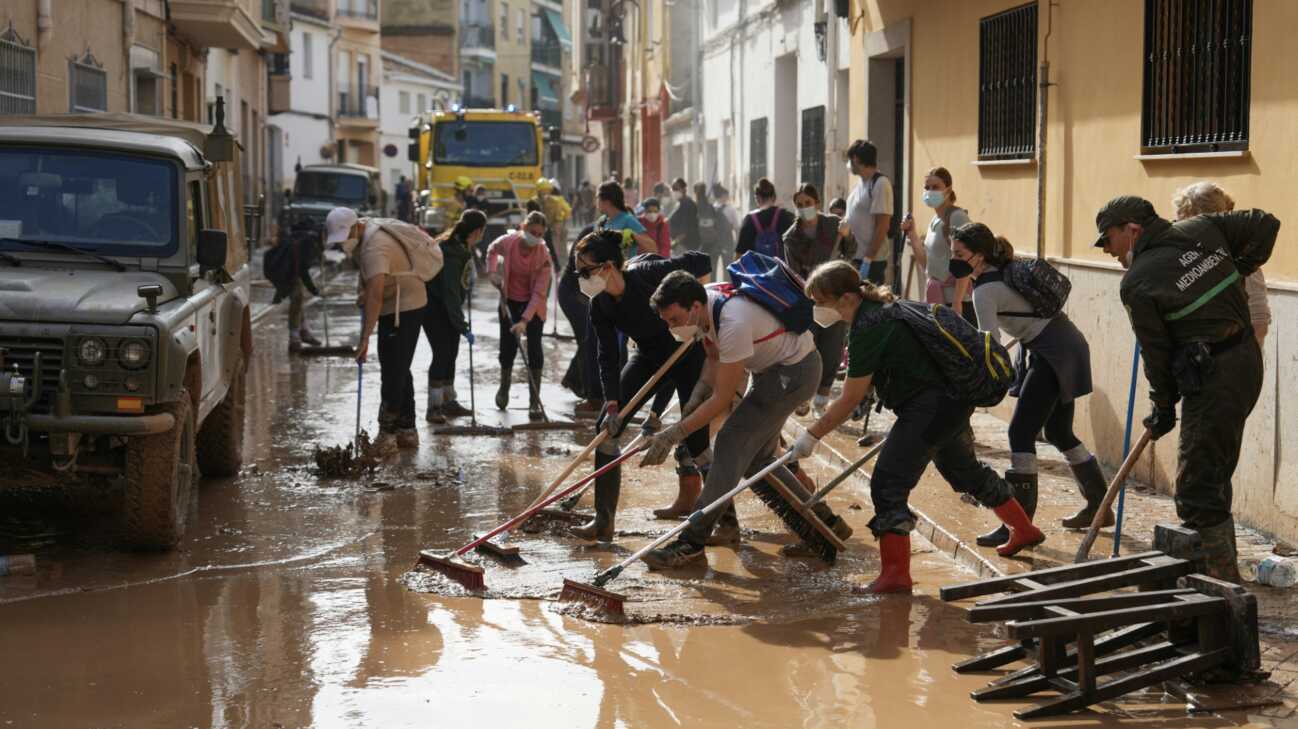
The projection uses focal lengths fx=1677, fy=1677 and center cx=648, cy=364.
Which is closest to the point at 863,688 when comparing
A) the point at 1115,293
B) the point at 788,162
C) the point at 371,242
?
the point at 1115,293

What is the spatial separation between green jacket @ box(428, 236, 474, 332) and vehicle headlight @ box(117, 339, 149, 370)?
4665 millimetres

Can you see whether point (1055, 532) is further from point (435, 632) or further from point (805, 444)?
point (435, 632)

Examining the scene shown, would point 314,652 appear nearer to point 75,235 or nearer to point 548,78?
point 75,235

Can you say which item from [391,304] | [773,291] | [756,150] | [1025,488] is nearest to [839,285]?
[773,291]

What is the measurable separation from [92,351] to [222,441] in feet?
9.17

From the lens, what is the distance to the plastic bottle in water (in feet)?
23.0

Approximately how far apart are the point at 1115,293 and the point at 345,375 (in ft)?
26.9

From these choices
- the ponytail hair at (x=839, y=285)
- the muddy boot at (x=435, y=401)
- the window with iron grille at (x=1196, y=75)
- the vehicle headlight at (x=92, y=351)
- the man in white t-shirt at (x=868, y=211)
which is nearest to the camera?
the ponytail hair at (x=839, y=285)

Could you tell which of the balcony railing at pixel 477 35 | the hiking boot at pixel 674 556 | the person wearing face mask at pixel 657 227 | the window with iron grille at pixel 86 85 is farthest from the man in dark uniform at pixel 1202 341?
the balcony railing at pixel 477 35

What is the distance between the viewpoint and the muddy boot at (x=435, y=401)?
12.9 m

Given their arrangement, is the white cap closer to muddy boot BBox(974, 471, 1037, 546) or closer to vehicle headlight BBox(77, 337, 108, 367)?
vehicle headlight BBox(77, 337, 108, 367)

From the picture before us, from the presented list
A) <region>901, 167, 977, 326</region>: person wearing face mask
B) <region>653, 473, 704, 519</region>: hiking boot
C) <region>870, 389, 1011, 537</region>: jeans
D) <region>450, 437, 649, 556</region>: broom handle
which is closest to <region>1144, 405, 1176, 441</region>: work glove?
<region>870, 389, 1011, 537</region>: jeans

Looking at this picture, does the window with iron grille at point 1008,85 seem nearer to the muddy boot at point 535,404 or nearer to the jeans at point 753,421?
the muddy boot at point 535,404

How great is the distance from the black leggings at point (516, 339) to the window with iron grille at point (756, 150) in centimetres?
1070
